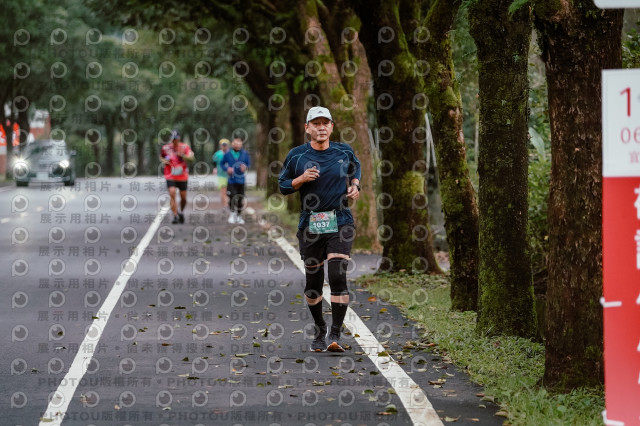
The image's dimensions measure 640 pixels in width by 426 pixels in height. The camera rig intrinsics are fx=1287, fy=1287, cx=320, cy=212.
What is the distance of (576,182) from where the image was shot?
28.0 ft

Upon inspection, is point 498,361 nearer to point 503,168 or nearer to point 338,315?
point 338,315

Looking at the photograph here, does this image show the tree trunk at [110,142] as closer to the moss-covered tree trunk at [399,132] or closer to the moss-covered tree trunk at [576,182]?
the moss-covered tree trunk at [399,132]

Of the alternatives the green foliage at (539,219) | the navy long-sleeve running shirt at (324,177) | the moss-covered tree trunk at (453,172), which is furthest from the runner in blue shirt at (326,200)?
the green foliage at (539,219)

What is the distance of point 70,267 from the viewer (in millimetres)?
19156

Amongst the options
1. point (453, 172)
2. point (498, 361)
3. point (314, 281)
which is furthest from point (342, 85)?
point (498, 361)

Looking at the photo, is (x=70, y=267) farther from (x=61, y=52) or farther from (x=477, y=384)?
(x=61, y=52)

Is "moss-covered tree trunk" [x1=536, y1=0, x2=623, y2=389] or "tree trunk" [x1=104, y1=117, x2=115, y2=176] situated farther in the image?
"tree trunk" [x1=104, y1=117, x2=115, y2=176]

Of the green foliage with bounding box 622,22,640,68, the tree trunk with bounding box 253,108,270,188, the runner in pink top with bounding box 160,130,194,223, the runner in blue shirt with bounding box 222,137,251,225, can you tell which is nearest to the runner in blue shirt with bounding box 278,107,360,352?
the green foliage with bounding box 622,22,640,68

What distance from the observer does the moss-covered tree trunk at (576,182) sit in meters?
8.34

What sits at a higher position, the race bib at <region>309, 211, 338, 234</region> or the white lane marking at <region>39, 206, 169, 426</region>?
the race bib at <region>309, 211, 338, 234</region>

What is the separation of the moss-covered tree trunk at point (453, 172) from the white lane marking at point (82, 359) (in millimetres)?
3832

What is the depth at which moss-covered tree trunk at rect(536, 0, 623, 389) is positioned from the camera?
834cm

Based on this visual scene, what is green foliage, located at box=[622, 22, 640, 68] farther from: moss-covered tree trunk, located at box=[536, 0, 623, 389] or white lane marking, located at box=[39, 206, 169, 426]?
white lane marking, located at box=[39, 206, 169, 426]

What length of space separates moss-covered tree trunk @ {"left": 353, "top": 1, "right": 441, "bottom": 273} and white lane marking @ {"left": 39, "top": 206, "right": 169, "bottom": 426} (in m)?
3.81
